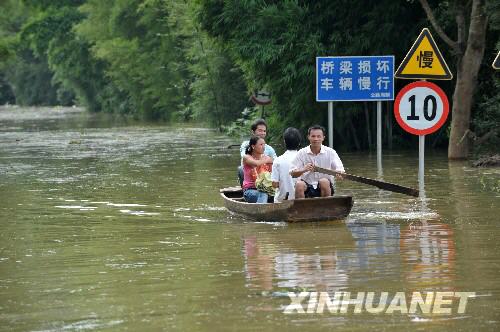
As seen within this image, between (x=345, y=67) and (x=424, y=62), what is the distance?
601cm

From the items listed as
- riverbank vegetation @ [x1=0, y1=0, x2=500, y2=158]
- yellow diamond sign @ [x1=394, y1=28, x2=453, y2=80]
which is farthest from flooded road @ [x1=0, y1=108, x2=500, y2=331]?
riverbank vegetation @ [x1=0, y1=0, x2=500, y2=158]

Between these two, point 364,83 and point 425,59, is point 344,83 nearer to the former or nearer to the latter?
point 364,83

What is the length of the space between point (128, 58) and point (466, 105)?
50366 millimetres

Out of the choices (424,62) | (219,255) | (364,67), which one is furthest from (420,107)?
(364,67)

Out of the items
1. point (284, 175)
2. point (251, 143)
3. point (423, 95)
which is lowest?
point (284, 175)

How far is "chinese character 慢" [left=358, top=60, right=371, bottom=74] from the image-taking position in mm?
24328

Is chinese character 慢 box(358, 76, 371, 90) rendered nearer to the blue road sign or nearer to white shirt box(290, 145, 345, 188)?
the blue road sign

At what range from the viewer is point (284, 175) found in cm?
1750

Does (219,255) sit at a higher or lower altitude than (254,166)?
lower

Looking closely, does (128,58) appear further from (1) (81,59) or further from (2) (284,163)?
(2) (284,163)

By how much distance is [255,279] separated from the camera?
1219cm

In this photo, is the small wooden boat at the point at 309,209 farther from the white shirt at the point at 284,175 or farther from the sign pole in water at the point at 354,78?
the sign pole in water at the point at 354,78

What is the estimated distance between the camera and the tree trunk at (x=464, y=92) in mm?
29312

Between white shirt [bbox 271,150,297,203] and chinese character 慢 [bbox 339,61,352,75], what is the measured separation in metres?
7.11
